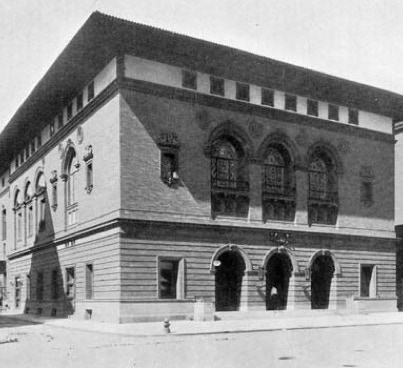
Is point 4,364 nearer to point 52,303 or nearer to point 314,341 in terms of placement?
point 314,341

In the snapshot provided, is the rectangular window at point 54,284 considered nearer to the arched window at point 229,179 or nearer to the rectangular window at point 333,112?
the arched window at point 229,179

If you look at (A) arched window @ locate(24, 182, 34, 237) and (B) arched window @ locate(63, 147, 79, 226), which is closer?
(B) arched window @ locate(63, 147, 79, 226)

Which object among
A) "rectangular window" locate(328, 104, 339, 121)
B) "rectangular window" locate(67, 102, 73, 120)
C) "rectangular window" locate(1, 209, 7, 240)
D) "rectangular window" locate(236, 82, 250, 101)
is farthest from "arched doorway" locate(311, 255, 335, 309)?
"rectangular window" locate(1, 209, 7, 240)

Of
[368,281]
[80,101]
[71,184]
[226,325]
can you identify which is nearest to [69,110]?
[80,101]

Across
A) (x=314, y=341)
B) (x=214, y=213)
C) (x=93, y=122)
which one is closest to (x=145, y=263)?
(x=214, y=213)

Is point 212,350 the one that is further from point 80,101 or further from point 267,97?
point 80,101

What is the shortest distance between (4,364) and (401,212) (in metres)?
37.0

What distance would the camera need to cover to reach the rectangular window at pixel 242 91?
1323 inches

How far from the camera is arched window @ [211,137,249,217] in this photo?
108ft

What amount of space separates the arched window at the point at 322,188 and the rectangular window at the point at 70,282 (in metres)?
14.1

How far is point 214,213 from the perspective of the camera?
3244cm

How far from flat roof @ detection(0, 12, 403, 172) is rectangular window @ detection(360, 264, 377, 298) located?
10.0 m

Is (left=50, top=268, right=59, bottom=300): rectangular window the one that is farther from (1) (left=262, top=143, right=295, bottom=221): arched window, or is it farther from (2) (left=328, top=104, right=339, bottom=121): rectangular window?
(2) (left=328, top=104, right=339, bottom=121): rectangular window

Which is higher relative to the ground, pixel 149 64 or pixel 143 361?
pixel 149 64
